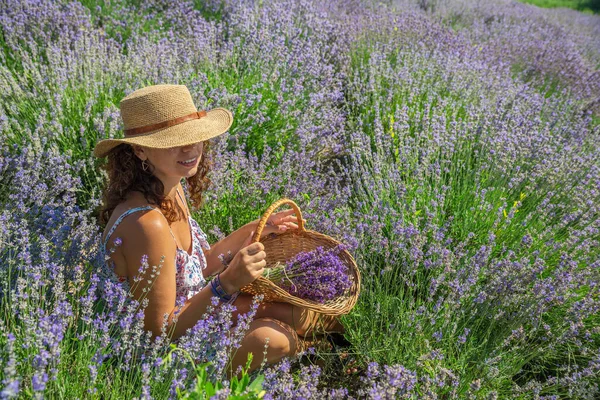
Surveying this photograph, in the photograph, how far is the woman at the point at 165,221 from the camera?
198 cm

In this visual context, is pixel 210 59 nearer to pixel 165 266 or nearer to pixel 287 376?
pixel 165 266

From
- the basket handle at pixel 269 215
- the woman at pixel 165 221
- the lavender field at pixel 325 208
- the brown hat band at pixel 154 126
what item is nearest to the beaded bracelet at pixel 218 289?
the woman at pixel 165 221

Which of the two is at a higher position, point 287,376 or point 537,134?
point 537,134

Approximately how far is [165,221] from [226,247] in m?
0.58

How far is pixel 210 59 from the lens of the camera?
3.92 meters

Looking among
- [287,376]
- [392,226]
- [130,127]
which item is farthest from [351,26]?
[287,376]

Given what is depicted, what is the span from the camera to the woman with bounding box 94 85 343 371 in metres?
1.98

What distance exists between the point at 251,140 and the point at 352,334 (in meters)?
1.56

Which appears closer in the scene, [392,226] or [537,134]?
[392,226]

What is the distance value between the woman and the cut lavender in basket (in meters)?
0.10

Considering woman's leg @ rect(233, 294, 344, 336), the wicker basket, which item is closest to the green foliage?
the wicker basket

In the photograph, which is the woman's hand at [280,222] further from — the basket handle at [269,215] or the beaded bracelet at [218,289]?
the beaded bracelet at [218,289]

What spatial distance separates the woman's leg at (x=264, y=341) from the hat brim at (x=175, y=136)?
0.81 meters

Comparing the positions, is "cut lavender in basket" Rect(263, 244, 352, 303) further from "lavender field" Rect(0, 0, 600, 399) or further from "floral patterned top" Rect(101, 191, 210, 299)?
"floral patterned top" Rect(101, 191, 210, 299)
